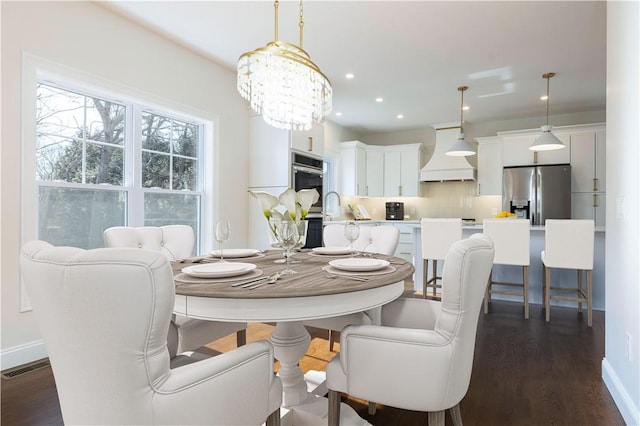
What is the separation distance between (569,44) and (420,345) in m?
3.55

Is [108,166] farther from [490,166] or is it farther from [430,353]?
[490,166]

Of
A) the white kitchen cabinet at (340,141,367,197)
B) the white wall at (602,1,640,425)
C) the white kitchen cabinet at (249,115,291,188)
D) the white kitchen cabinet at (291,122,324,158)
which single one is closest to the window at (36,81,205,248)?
the white kitchen cabinet at (249,115,291,188)

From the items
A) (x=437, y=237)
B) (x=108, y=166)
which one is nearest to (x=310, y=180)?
(x=437, y=237)

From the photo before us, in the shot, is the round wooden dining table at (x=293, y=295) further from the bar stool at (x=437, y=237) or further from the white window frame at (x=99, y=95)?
the bar stool at (x=437, y=237)

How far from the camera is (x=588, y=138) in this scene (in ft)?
17.0

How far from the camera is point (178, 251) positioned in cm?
226

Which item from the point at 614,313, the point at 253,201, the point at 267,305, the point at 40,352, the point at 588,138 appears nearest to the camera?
the point at 267,305

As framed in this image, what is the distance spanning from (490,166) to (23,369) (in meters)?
6.28

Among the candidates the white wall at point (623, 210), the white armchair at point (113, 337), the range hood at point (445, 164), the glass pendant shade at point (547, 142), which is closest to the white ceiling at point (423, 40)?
the glass pendant shade at point (547, 142)

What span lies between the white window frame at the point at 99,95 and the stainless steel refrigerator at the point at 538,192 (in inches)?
175

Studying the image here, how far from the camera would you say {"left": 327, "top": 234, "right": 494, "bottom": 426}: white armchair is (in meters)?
1.20

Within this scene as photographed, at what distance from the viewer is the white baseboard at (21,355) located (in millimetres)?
2273

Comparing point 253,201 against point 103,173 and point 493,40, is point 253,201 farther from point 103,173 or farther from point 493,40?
point 493,40

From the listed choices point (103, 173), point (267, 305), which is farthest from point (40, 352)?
point (267, 305)
